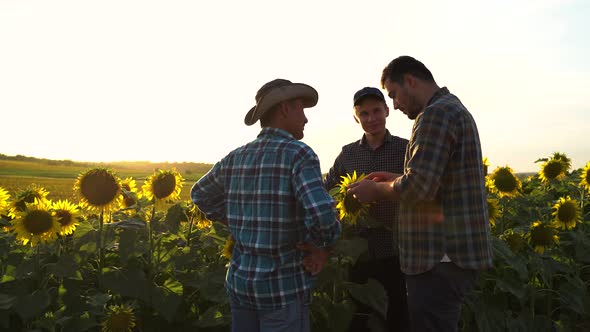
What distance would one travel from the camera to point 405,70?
339cm

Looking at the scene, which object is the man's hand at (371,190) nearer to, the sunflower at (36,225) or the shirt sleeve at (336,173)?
the shirt sleeve at (336,173)

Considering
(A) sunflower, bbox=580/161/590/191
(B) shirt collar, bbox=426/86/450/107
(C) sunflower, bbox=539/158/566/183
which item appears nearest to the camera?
(B) shirt collar, bbox=426/86/450/107

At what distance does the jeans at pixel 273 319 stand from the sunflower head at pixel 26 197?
2.64 metres

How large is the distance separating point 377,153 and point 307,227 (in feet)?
7.31

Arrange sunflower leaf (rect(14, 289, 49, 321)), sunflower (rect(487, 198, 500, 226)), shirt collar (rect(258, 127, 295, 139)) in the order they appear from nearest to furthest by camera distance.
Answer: shirt collar (rect(258, 127, 295, 139))
sunflower leaf (rect(14, 289, 49, 321))
sunflower (rect(487, 198, 500, 226))

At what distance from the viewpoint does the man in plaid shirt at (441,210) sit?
3.08 m

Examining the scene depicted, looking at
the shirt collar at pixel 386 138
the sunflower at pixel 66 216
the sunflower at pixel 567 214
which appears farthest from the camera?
the sunflower at pixel 567 214

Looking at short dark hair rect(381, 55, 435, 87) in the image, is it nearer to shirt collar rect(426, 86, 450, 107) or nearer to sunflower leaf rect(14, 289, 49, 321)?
shirt collar rect(426, 86, 450, 107)

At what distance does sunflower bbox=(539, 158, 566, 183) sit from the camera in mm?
7371

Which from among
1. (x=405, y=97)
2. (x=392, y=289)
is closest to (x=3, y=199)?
(x=392, y=289)

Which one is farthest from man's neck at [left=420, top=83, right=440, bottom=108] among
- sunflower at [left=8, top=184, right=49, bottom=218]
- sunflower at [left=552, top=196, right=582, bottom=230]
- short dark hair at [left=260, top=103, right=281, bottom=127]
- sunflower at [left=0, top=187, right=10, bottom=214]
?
sunflower at [left=0, top=187, right=10, bottom=214]

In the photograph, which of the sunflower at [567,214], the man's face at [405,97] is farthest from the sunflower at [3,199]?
the sunflower at [567,214]

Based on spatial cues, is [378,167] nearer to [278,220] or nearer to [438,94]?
[438,94]

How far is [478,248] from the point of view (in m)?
3.22
